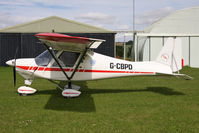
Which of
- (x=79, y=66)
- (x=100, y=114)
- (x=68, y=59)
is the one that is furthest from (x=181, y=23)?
(x=100, y=114)

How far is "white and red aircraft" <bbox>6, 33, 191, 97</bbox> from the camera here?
784 centimetres

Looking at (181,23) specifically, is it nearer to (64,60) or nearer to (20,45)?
(20,45)

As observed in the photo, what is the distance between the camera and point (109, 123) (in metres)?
4.99

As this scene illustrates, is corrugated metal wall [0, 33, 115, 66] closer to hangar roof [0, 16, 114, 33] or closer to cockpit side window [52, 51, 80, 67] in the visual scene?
hangar roof [0, 16, 114, 33]

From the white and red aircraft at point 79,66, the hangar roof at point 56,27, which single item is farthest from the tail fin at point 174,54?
the hangar roof at point 56,27

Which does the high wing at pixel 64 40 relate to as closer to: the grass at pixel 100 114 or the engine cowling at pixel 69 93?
the engine cowling at pixel 69 93

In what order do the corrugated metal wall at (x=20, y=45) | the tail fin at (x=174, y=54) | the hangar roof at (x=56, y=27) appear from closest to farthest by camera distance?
the tail fin at (x=174, y=54)
the corrugated metal wall at (x=20, y=45)
the hangar roof at (x=56, y=27)

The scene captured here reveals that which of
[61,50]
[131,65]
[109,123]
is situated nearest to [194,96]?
[131,65]

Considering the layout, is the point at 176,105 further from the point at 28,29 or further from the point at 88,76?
the point at 28,29

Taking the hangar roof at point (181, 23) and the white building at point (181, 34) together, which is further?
the hangar roof at point (181, 23)

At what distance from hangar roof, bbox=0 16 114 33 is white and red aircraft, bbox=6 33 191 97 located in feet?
56.8

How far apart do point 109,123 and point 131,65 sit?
13.2ft

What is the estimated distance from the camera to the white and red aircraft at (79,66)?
7.84m

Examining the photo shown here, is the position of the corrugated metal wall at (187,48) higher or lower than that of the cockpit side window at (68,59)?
higher
